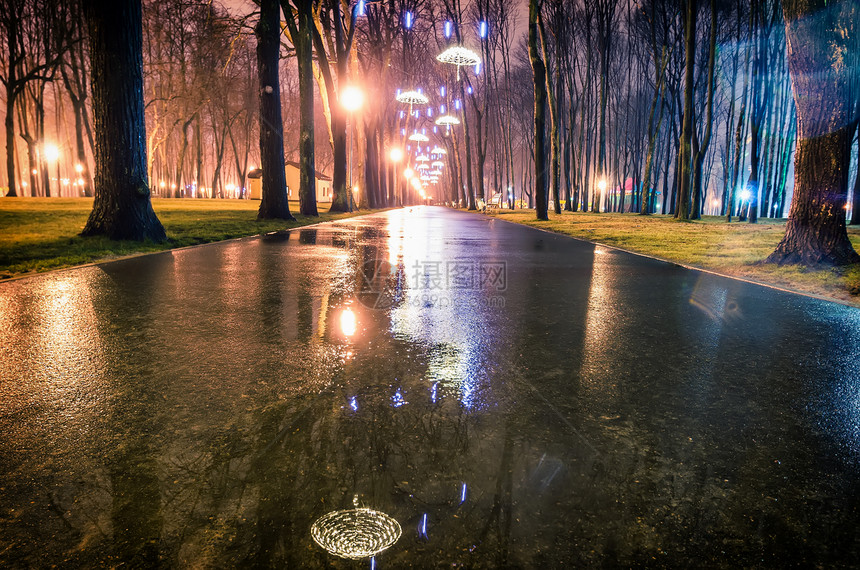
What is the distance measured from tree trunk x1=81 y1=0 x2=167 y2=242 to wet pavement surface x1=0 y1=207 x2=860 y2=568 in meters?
6.30

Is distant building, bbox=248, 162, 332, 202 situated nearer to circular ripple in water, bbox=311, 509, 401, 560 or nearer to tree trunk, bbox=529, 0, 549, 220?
tree trunk, bbox=529, 0, 549, 220

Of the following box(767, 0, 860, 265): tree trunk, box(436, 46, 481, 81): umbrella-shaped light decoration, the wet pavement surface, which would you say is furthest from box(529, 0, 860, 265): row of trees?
the wet pavement surface

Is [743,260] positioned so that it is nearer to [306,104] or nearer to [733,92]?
[306,104]

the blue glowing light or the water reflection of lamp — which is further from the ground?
the water reflection of lamp

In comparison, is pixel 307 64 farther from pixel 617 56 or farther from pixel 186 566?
pixel 617 56

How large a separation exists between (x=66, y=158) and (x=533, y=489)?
120047 millimetres

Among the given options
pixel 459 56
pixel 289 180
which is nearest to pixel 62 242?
pixel 459 56

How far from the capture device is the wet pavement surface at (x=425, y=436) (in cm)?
152

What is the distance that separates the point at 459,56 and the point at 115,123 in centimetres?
1634

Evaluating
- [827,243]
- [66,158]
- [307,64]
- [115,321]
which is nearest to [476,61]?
[307,64]

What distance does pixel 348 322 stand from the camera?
4.39m

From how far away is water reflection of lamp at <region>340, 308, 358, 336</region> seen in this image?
Result: 4.08m

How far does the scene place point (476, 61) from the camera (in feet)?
77.7

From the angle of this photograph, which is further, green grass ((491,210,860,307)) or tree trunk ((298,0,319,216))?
tree trunk ((298,0,319,216))
